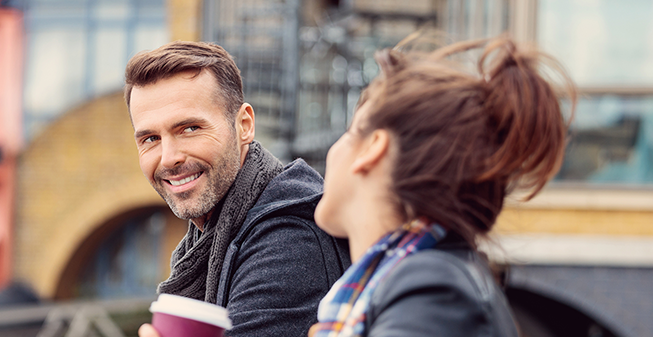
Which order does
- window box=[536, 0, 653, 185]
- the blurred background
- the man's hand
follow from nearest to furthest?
the man's hand
the blurred background
window box=[536, 0, 653, 185]

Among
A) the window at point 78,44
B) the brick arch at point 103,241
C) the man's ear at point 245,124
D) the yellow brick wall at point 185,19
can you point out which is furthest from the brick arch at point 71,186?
the man's ear at point 245,124

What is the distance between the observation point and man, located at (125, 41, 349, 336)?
1576 millimetres

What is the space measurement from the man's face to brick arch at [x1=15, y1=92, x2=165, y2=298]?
6997 millimetres

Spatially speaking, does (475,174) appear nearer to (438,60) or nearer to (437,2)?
(438,60)

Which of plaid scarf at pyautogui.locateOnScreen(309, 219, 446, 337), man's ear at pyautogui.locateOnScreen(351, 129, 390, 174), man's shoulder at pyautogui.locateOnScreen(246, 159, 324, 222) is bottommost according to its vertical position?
man's shoulder at pyautogui.locateOnScreen(246, 159, 324, 222)

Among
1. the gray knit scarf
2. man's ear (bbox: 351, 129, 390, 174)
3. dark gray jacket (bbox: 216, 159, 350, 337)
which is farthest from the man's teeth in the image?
man's ear (bbox: 351, 129, 390, 174)

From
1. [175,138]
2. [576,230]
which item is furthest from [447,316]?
[576,230]

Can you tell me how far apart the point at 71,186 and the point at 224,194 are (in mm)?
7765

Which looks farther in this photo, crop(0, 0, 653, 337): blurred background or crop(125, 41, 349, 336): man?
crop(0, 0, 653, 337): blurred background

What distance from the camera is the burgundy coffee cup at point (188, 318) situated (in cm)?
110

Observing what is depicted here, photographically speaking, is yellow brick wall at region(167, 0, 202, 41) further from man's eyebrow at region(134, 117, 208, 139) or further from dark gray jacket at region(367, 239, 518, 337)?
dark gray jacket at region(367, 239, 518, 337)

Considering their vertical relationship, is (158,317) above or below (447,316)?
below

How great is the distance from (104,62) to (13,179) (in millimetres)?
2198

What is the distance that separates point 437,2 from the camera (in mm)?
8695
